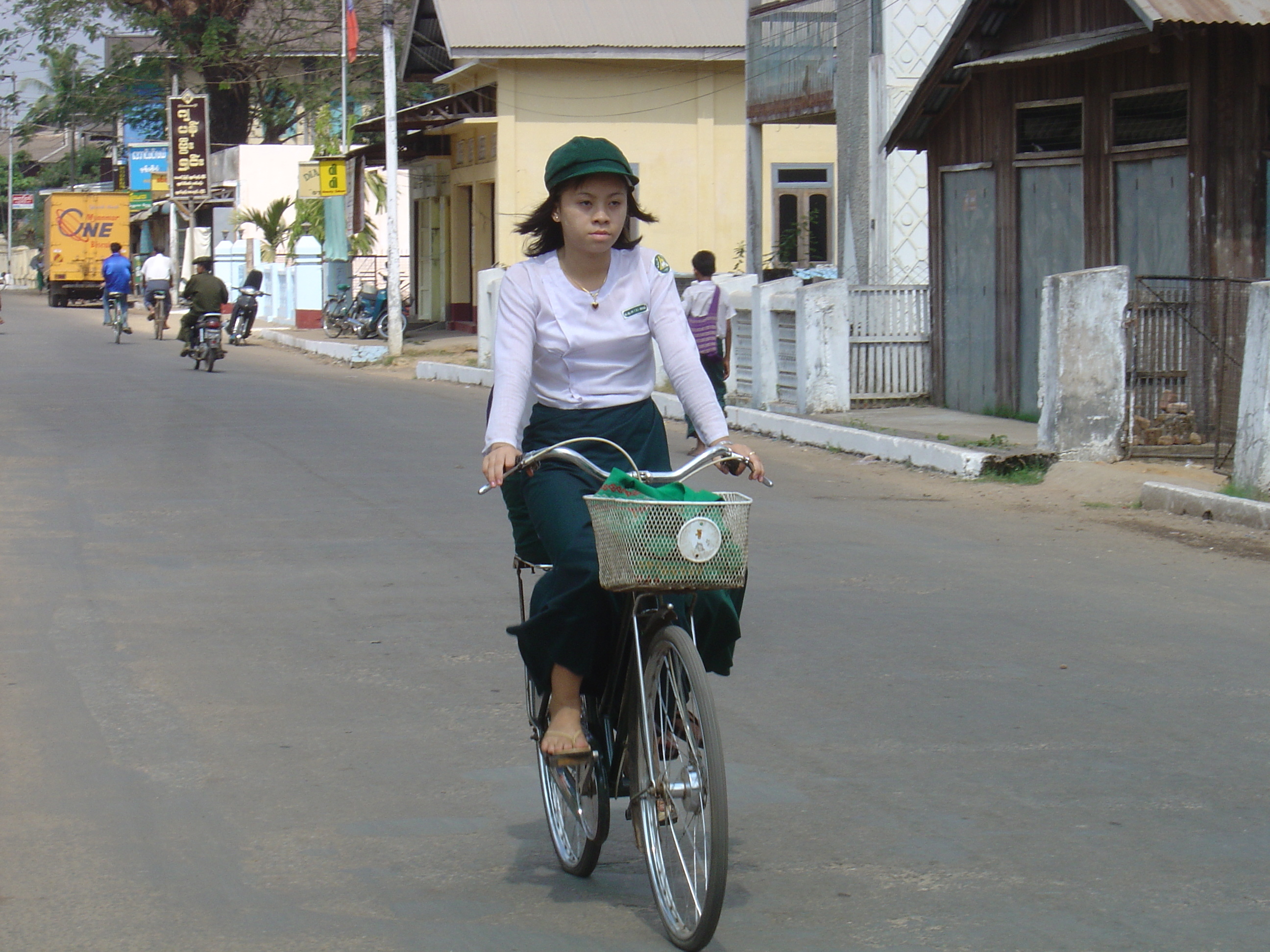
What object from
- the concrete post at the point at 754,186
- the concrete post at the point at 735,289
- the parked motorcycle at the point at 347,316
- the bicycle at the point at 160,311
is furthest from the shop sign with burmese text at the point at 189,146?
the concrete post at the point at 735,289

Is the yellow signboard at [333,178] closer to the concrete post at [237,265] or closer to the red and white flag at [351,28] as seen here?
the red and white flag at [351,28]

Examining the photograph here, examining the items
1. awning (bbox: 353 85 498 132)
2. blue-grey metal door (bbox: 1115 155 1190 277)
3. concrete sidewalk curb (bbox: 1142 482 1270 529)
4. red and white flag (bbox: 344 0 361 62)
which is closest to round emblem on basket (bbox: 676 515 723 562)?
concrete sidewalk curb (bbox: 1142 482 1270 529)

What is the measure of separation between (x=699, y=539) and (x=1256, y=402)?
319 inches

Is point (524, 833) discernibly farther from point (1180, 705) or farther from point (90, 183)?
point (90, 183)

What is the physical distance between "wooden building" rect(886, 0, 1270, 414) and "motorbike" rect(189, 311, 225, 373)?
11789 mm

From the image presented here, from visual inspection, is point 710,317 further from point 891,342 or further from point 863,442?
point 891,342

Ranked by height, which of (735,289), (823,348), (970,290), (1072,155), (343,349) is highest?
(1072,155)

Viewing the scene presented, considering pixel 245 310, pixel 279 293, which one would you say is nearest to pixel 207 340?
pixel 245 310

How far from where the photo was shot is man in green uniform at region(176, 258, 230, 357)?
2497 centimetres

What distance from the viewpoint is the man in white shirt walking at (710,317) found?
14289 mm

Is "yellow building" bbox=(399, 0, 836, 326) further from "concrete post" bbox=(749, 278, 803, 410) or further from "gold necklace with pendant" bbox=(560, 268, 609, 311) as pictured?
"gold necklace with pendant" bbox=(560, 268, 609, 311)

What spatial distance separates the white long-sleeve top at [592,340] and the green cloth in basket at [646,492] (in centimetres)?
47

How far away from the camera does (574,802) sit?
4289 millimetres

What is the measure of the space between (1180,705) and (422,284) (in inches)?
1328
